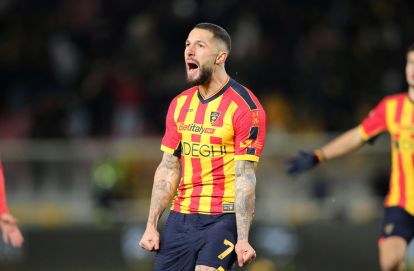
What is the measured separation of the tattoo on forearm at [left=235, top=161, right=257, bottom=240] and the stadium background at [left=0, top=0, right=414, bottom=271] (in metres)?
5.24

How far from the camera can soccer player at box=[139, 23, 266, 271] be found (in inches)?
258

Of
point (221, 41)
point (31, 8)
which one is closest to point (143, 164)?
point (31, 8)

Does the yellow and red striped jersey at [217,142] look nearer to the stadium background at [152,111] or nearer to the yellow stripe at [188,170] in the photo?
the yellow stripe at [188,170]

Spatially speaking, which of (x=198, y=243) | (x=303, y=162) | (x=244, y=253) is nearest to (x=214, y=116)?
(x=198, y=243)

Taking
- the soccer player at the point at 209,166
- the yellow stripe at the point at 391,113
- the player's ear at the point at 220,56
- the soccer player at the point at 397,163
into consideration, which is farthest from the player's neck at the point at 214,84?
the yellow stripe at the point at 391,113

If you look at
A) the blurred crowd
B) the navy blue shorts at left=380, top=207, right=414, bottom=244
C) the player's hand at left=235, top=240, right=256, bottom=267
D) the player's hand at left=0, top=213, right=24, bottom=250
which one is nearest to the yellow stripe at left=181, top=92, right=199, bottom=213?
the player's hand at left=235, top=240, right=256, bottom=267

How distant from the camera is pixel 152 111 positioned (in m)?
14.6

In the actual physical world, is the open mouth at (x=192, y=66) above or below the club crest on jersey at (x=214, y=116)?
above

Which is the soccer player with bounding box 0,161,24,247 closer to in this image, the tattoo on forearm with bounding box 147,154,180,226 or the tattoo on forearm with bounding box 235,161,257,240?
the tattoo on forearm with bounding box 147,154,180,226

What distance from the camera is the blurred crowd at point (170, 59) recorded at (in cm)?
1449

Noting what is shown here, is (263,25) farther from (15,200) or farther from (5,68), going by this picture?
(15,200)

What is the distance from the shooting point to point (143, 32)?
15195 millimetres

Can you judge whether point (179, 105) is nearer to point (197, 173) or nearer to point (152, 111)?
point (197, 173)

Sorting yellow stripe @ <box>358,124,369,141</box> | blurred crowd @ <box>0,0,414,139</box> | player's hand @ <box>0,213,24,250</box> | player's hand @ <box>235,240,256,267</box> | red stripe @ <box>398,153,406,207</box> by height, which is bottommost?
player's hand @ <box>235,240,256,267</box>
